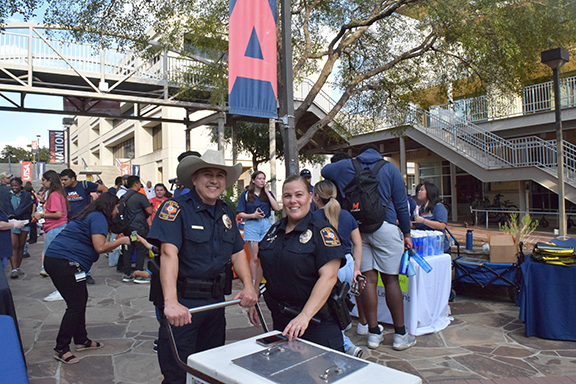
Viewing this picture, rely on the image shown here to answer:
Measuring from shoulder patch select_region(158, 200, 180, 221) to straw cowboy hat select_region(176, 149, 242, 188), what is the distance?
272 mm

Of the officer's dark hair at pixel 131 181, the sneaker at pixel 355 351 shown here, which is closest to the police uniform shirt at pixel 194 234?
the sneaker at pixel 355 351

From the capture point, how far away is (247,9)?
5.36 m

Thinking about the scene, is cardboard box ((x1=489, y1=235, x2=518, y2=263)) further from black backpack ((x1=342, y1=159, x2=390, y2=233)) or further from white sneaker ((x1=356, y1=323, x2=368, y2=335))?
black backpack ((x1=342, y1=159, x2=390, y2=233))

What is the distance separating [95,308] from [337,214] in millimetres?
4246

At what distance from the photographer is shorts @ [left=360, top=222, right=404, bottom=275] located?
4.21m

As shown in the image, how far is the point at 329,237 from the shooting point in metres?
2.51

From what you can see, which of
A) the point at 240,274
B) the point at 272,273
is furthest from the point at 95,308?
the point at 272,273

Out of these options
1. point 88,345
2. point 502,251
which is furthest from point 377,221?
point 88,345

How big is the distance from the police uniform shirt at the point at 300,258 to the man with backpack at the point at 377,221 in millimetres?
1639

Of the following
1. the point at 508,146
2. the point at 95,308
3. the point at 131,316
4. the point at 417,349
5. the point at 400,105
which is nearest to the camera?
the point at 417,349

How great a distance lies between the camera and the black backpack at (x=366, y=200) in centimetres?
410

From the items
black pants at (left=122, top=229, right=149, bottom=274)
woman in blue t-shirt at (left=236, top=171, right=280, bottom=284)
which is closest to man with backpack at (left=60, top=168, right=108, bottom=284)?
black pants at (left=122, top=229, right=149, bottom=274)

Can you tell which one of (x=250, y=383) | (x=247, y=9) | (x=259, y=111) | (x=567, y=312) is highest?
(x=247, y=9)

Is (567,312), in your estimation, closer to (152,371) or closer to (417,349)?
(417,349)
